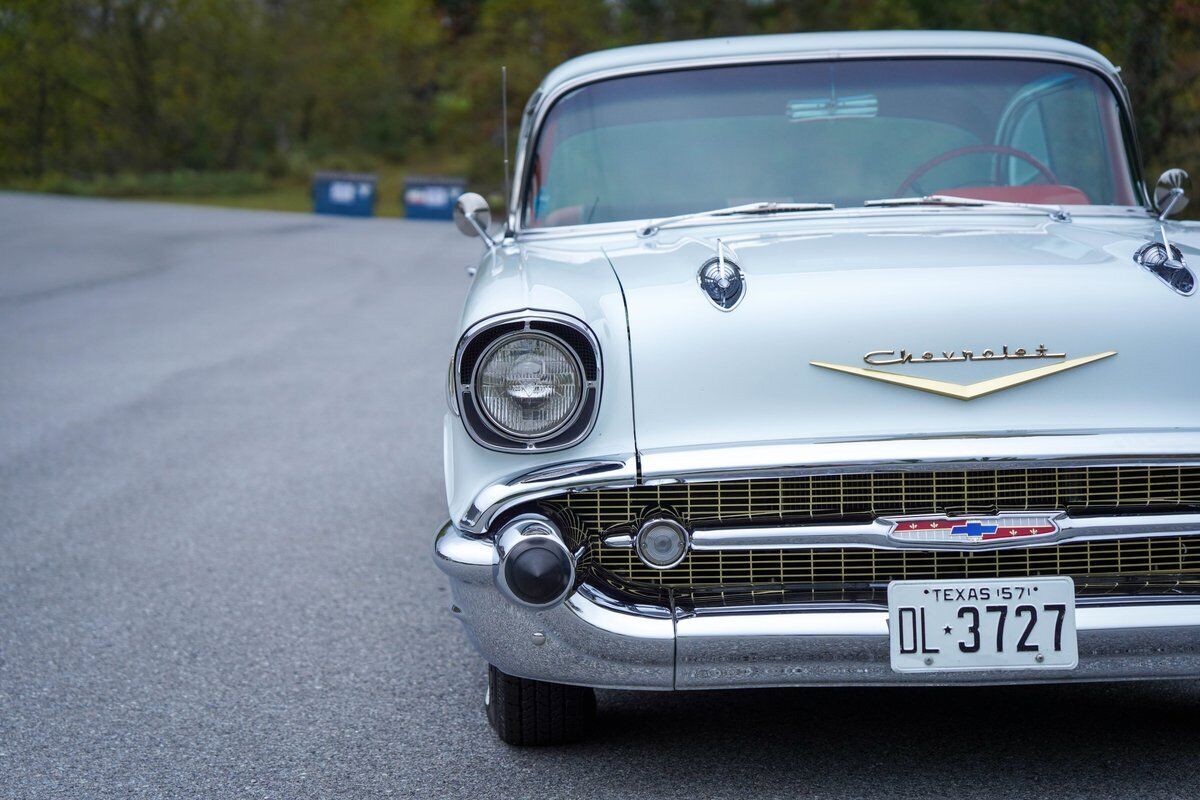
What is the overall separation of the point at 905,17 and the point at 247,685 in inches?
619

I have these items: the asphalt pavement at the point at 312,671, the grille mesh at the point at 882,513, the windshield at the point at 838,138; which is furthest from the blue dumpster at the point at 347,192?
the grille mesh at the point at 882,513

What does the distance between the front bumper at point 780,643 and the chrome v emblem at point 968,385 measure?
414 millimetres

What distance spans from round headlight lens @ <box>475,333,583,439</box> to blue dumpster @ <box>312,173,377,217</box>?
26.3m

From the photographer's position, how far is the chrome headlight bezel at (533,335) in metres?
2.58

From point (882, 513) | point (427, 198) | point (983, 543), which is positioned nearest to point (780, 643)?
point (882, 513)

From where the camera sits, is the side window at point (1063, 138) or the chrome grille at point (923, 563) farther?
the side window at point (1063, 138)

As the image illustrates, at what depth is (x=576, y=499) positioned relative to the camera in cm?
258

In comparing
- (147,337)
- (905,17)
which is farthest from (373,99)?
(147,337)

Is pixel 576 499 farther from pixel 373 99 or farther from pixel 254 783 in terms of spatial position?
pixel 373 99

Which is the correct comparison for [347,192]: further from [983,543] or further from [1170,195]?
[983,543]

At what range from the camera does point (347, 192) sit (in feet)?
93.1

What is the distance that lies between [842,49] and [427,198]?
81.3ft

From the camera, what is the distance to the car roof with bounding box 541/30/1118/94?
12.4 feet

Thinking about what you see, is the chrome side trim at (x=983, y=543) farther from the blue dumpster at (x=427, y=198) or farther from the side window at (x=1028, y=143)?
the blue dumpster at (x=427, y=198)
